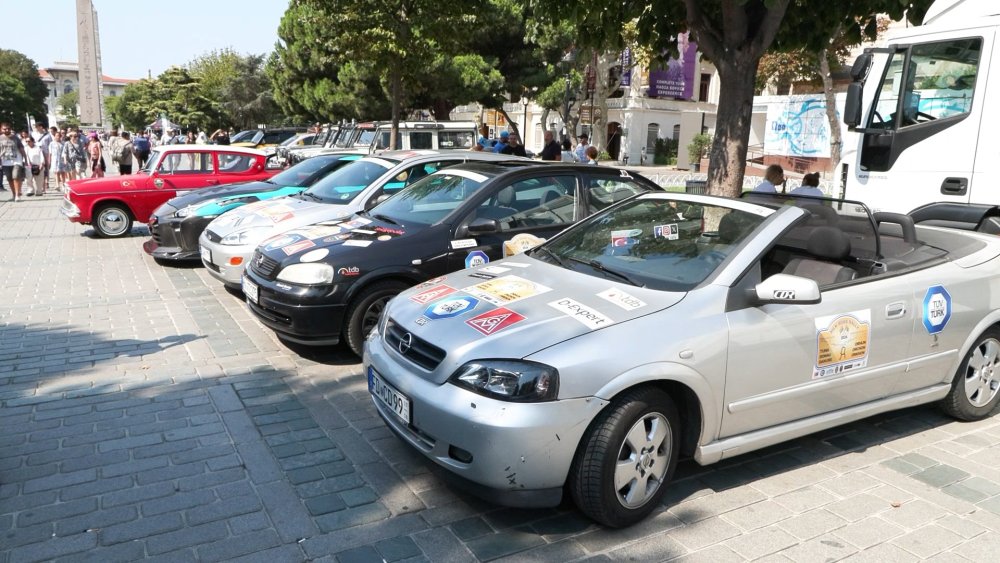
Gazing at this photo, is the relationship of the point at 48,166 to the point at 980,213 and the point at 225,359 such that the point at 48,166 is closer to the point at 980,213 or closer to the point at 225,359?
the point at 225,359

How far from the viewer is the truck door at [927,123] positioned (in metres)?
6.75

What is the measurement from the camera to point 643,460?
11.6 ft

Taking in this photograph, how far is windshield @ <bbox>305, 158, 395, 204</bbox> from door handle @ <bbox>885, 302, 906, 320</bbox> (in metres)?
5.63

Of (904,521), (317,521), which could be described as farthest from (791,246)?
(317,521)

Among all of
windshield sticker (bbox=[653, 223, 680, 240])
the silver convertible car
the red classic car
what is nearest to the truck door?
the silver convertible car

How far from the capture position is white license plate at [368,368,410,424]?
12.0 ft

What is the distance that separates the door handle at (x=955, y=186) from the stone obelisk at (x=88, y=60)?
166 feet

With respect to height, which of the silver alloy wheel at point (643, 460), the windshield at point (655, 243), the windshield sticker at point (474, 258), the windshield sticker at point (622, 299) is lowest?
the silver alloy wheel at point (643, 460)

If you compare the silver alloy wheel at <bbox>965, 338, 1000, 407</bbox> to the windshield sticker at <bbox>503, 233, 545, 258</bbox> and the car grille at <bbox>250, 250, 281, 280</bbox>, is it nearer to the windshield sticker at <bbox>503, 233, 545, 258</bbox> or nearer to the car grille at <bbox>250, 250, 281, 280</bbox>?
the windshield sticker at <bbox>503, 233, 545, 258</bbox>

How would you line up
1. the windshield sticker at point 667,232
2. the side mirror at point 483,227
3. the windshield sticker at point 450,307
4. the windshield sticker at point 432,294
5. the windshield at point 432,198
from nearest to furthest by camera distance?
the windshield sticker at point 450,307
the windshield sticker at point 432,294
the windshield sticker at point 667,232
the side mirror at point 483,227
the windshield at point 432,198

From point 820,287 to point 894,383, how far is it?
867mm

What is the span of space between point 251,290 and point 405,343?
2750mm

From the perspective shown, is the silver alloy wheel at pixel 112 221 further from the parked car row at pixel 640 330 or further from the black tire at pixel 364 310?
the black tire at pixel 364 310

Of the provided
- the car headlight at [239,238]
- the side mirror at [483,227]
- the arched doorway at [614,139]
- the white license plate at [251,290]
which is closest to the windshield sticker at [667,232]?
the side mirror at [483,227]
